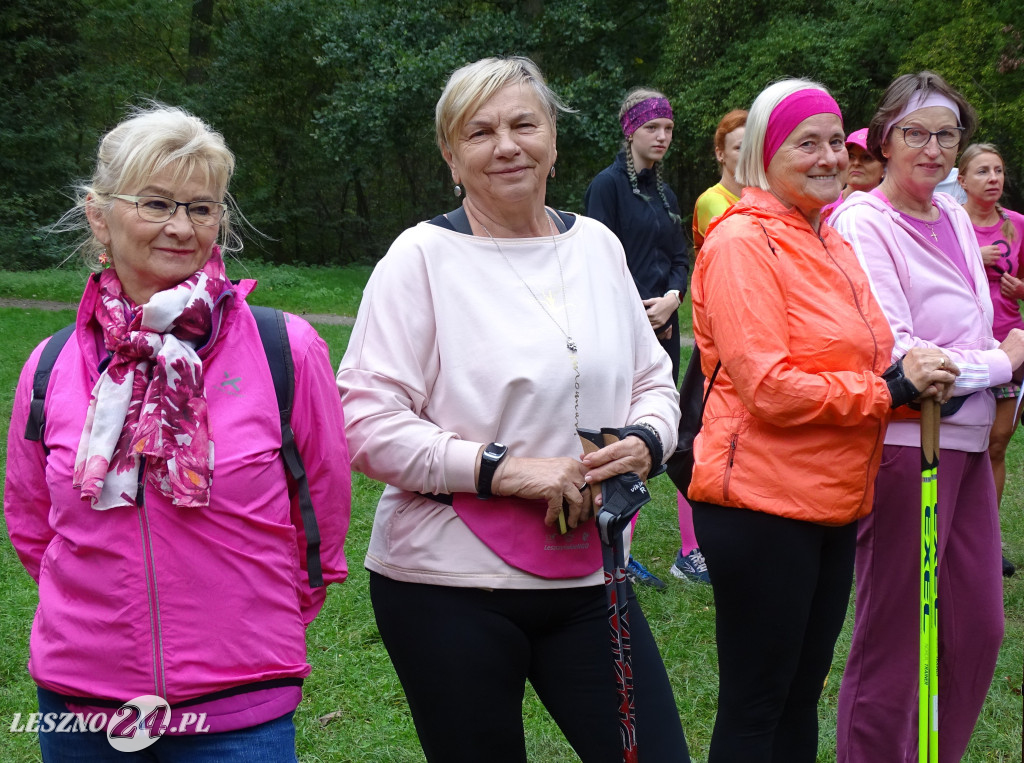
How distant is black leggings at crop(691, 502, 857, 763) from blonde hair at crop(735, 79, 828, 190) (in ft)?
3.14

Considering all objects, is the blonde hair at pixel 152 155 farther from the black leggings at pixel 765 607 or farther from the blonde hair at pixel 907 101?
the blonde hair at pixel 907 101

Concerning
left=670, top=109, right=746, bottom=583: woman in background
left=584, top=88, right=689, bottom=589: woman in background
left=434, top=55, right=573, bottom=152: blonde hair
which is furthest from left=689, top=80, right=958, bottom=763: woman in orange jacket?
left=584, top=88, right=689, bottom=589: woman in background

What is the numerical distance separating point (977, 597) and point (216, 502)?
7.78 feet

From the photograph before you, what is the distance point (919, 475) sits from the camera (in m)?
3.04

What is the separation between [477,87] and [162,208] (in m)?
0.78

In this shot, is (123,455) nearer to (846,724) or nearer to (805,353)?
(805,353)

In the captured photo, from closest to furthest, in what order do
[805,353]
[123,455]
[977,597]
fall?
[123,455] < [805,353] < [977,597]

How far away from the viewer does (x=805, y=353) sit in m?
2.69

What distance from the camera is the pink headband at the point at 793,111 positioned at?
2.84 metres

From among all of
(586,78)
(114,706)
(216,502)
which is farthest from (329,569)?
(586,78)

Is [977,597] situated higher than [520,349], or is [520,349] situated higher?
[520,349]

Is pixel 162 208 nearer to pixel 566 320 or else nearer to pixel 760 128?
pixel 566 320

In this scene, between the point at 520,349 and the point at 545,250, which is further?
the point at 545,250

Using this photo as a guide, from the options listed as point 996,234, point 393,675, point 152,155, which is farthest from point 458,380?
point 996,234
